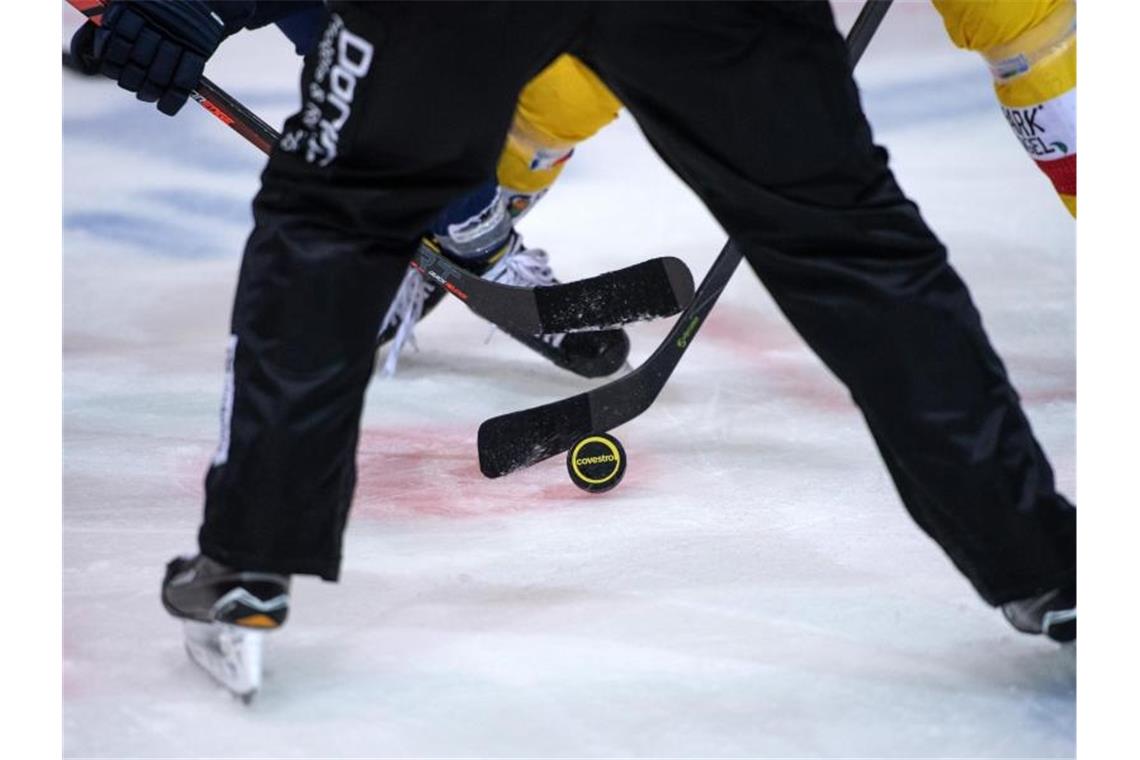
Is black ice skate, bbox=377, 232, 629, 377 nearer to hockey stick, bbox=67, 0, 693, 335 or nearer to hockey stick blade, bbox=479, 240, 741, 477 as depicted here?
hockey stick, bbox=67, 0, 693, 335

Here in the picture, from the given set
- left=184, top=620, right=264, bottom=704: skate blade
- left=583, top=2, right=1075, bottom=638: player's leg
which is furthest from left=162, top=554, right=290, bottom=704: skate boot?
left=583, top=2, right=1075, bottom=638: player's leg

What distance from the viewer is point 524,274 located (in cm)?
238

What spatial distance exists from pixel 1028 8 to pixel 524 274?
2.91 ft

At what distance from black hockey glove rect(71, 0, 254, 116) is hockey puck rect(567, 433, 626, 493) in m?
0.59

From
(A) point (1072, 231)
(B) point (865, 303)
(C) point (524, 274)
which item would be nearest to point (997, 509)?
(B) point (865, 303)

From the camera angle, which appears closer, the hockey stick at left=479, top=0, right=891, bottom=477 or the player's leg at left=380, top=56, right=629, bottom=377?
the hockey stick at left=479, top=0, right=891, bottom=477

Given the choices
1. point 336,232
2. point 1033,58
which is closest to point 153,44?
point 336,232

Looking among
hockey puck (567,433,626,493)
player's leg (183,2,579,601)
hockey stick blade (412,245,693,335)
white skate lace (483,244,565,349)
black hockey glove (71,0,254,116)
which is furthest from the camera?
white skate lace (483,244,565,349)

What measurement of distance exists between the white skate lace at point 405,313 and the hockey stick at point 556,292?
199 millimetres

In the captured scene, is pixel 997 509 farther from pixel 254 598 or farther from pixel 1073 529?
pixel 254 598

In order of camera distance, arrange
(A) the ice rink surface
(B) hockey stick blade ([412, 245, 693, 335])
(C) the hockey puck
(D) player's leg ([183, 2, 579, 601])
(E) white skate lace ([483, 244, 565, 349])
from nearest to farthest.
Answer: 1. (D) player's leg ([183, 2, 579, 601])
2. (A) the ice rink surface
3. (C) the hockey puck
4. (B) hockey stick blade ([412, 245, 693, 335])
5. (E) white skate lace ([483, 244, 565, 349])

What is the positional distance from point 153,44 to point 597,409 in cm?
65

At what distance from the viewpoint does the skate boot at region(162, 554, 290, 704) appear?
4.22 feet

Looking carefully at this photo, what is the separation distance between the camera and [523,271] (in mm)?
2377
